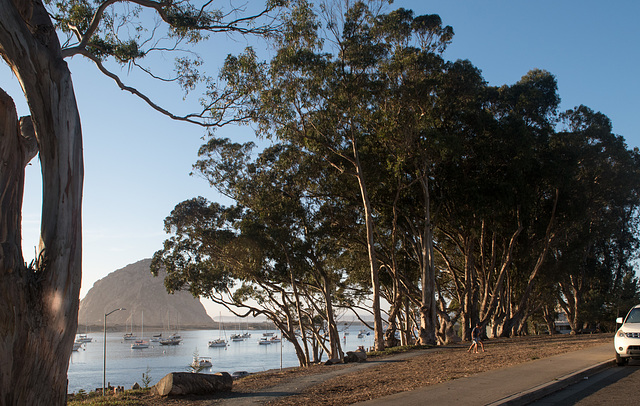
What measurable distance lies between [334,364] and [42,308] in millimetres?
12345

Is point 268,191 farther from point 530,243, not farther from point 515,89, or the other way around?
point 530,243

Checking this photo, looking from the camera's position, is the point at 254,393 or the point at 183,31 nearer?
the point at 254,393

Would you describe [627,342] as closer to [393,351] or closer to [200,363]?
[393,351]

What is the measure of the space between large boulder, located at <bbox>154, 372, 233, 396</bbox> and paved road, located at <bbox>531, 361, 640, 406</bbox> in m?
6.14

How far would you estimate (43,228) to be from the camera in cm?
724

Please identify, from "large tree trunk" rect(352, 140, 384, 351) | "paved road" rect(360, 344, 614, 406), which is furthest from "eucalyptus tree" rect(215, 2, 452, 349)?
"paved road" rect(360, 344, 614, 406)

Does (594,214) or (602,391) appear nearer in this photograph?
(602,391)

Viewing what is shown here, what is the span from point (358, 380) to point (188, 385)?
395 centimetres

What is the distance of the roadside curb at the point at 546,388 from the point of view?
29.7 ft

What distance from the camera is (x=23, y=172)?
7.58 metres

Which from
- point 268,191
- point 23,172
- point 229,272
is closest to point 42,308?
point 23,172

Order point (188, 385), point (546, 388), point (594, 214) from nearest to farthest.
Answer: point (546, 388) < point (188, 385) < point (594, 214)

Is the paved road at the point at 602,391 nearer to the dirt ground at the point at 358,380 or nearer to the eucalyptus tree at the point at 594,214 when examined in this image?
the dirt ground at the point at 358,380

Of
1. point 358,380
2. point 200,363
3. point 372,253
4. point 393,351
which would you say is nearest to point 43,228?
point 358,380
